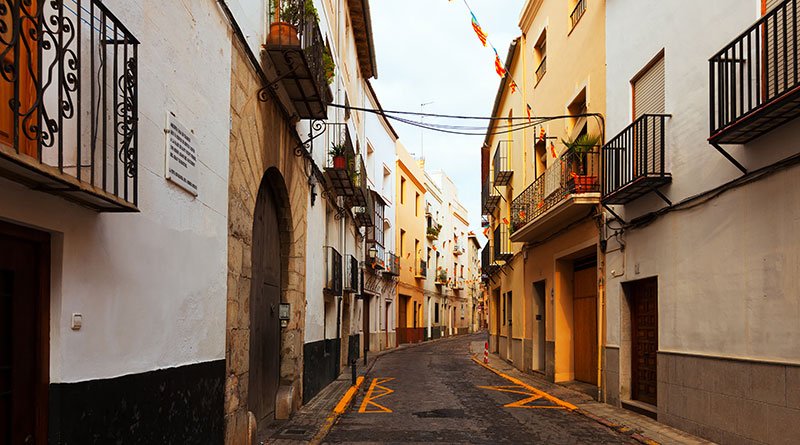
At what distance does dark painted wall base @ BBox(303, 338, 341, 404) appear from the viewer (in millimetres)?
Answer: 12231

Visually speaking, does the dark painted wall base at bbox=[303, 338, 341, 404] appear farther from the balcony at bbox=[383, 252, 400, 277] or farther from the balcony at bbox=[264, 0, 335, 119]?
the balcony at bbox=[383, 252, 400, 277]

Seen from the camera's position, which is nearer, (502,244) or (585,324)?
(585,324)

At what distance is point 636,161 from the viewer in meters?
10.6

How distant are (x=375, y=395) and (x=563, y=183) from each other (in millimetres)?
5574

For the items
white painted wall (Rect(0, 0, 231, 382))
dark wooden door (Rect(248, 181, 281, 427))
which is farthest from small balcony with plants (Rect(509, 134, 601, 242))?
white painted wall (Rect(0, 0, 231, 382))

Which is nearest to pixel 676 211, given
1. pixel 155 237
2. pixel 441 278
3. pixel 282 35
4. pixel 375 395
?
pixel 282 35

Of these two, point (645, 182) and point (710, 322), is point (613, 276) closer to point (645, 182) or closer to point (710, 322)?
point (645, 182)

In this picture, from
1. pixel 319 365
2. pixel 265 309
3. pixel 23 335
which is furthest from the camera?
pixel 319 365

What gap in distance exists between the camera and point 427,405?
12.5 m

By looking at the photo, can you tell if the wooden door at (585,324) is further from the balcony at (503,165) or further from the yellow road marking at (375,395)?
the balcony at (503,165)

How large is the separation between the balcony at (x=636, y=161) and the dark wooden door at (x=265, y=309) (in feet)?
17.2

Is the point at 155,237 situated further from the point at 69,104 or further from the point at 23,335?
the point at 69,104

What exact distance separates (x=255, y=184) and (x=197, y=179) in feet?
7.48

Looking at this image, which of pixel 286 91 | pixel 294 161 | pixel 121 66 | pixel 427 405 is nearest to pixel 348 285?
pixel 427 405
